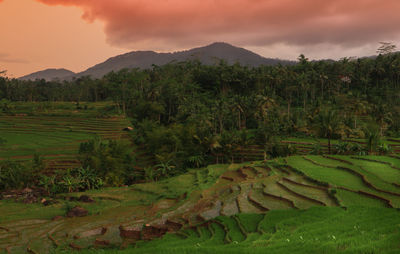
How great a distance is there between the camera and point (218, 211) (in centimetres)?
1670

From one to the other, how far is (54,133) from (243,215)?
40.8 metres

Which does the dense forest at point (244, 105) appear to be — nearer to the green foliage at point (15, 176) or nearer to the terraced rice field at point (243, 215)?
the terraced rice field at point (243, 215)

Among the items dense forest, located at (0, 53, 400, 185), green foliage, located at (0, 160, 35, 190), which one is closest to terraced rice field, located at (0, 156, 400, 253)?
green foliage, located at (0, 160, 35, 190)

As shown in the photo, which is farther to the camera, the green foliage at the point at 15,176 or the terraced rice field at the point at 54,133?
the terraced rice field at the point at 54,133

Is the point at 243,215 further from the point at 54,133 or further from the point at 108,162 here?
the point at 54,133

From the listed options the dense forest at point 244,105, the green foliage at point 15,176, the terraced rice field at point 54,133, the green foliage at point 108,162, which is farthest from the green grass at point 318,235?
the terraced rice field at point 54,133

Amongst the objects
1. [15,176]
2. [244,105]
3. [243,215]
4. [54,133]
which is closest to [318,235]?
[243,215]

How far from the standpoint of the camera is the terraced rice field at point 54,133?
36.1 meters

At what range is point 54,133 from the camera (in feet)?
152

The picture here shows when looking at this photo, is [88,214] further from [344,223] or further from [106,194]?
[344,223]

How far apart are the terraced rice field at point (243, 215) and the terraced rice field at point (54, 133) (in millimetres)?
12752

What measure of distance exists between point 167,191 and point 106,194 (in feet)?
18.4

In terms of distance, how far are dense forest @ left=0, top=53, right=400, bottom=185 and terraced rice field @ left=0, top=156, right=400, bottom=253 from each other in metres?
10.1

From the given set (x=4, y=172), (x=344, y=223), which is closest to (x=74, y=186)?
(x=4, y=172)
